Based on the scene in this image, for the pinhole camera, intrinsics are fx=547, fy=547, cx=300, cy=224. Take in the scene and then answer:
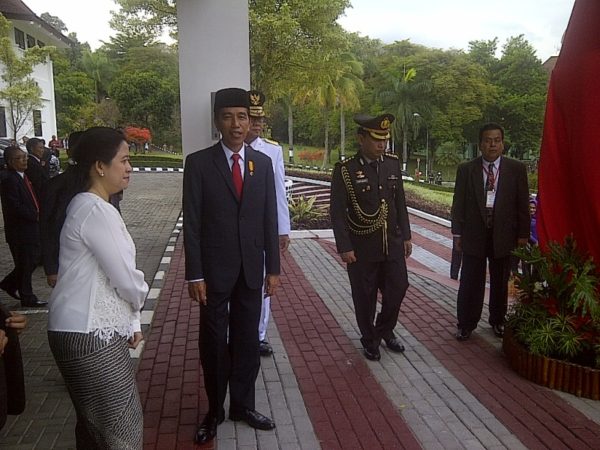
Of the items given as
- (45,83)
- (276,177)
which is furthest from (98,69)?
(276,177)

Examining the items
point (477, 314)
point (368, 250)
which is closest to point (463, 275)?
point (477, 314)

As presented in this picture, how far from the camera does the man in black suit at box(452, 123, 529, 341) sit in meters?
4.45

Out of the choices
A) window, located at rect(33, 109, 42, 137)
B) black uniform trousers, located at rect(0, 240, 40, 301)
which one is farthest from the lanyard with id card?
window, located at rect(33, 109, 42, 137)

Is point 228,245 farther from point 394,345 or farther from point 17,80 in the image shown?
point 17,80

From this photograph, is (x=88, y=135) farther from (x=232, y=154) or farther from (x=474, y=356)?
(x=474, y=356)

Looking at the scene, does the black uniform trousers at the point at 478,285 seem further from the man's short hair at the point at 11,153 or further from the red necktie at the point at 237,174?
the man's short hair at the point at 11,153

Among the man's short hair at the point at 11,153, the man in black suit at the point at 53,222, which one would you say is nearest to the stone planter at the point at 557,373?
the man in black suit at the point at 53,222

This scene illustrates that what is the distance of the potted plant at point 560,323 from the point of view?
3631 mm

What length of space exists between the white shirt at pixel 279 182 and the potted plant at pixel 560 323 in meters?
1.77

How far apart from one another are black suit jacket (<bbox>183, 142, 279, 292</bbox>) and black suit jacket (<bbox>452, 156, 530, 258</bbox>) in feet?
7.35

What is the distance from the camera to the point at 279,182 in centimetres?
420

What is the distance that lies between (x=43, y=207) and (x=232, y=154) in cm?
151

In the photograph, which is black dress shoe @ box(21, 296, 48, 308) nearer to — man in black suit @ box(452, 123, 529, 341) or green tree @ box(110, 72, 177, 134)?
man in black suit @ box(452, 123, 529, 341)

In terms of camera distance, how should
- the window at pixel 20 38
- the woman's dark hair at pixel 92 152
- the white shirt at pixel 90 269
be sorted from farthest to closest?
1. the window at pixel 20 38
2. the woman's dark hair at pixel 92 152
3. the white shirt at pixel 90 269
